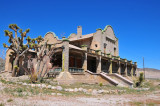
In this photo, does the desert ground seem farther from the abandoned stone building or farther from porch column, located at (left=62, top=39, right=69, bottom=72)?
the abandoned stone building

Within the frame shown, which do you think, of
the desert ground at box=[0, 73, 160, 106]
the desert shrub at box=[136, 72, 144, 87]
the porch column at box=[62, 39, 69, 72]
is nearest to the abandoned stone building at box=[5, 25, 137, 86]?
the porch column at box=[62, 39, 69, 72]

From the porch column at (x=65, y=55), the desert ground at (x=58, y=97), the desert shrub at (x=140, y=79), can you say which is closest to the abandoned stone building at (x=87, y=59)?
the porch column at (x=65, y=55)

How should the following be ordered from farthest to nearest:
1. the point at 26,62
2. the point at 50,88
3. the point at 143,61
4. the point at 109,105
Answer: the point at 143,61
the point at 26,62
the point at 50,88
the point at 109,105

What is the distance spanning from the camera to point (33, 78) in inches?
636

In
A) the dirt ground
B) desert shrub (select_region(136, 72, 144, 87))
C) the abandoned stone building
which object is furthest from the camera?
desert shrub (select_region(136, 72, 144, 87))

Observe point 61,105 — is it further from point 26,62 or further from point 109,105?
point 26,62

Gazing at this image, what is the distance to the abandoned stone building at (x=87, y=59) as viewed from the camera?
19.8 m

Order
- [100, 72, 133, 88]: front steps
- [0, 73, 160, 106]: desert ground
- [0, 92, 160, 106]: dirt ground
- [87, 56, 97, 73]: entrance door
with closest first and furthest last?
[0, 92, 160, 106]: dirt ground < [0, 73, 160, 106]: desert ground < [100, 72, 133, 88]: front steps < [87, 56, 97, 73]: entrance door

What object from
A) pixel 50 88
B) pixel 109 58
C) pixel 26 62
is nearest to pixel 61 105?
pixel 50 88

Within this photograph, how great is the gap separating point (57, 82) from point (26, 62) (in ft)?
33.3

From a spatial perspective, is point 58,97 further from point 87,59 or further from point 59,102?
point 87,59

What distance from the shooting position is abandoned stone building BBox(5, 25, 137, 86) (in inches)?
781

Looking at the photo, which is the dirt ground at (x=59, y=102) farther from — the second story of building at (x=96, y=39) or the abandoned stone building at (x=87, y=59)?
the second story of building at (x=96, y=39)

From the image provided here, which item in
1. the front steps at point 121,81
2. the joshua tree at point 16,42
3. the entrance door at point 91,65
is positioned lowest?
the front steps at point 121,81
